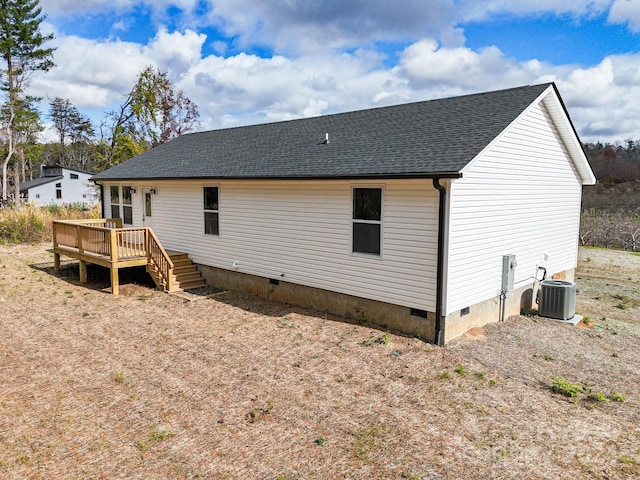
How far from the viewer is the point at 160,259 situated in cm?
1184

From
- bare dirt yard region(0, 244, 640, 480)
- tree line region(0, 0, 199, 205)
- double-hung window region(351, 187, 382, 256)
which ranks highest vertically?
tree line region(0, 0, 199, 205)

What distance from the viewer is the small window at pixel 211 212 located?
38.8ft

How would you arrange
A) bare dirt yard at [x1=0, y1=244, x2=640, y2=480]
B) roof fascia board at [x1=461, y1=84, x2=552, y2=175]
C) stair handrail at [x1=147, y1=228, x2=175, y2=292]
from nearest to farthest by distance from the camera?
bare dirt yard at [x1=0, y1=244, x2=640, y2=480] → roof fascia board at [x1=461, y1=84, x2=552, y2=175] → stair handrail at [x1=147, y1=228, x2=175, y2=292]

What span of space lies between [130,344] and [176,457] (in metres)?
3.86

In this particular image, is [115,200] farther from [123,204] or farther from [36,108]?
[36,108]

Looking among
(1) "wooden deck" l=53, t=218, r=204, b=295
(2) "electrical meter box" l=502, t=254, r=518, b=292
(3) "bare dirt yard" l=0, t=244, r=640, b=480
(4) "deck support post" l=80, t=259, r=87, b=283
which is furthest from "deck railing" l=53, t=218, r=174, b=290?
(2) "electrical meter box" l=502, t=254, r=518, b=292

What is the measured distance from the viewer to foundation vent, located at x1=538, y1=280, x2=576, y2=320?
9.59 meters

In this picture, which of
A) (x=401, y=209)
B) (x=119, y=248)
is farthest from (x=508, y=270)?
(x=119, y=248)

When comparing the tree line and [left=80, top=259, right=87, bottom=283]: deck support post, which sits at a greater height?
the tree line

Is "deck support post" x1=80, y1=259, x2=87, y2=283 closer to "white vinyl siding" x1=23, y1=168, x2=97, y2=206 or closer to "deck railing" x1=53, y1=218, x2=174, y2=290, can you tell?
"deck railing" x1=53, y1=218, x2=174, y2=290

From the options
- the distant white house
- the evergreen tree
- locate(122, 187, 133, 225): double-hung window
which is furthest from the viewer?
the distant white house

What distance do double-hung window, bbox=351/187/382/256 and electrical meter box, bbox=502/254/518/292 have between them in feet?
9.37

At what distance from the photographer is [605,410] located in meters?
5.59

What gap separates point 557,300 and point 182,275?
9.62 metres
